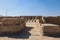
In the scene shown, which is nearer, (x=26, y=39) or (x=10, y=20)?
(x=26, y=39)

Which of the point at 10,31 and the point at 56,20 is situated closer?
the point at 10,31

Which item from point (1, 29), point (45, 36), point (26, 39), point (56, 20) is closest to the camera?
point (26, 39)

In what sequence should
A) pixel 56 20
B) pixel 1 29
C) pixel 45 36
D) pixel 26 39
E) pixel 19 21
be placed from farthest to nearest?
pixel 56 20, pixel 19 21, pixel 1 29, pixel 45 36, pixel 26 39

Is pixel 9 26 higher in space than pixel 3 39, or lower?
higher

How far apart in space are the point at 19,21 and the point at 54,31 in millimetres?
2696

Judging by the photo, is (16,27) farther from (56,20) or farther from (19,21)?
(56,20)

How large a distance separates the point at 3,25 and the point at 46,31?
2968mm

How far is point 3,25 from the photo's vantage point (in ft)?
27.9

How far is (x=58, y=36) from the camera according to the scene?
7660mm

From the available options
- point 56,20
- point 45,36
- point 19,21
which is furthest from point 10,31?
point 56,20

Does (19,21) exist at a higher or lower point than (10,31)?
higher

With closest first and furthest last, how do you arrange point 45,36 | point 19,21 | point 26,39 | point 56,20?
point 26,39 → point 45,36 → point 19,21 → point 56,20

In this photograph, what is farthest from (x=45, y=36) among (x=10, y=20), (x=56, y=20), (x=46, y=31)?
(x=56, y=20)

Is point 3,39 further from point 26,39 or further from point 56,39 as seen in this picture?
point 56,39
